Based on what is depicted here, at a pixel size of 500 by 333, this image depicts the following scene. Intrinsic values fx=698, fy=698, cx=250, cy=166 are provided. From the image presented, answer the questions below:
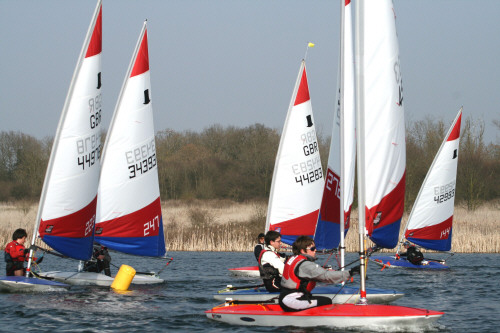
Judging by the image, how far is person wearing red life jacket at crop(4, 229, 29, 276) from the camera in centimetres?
1244

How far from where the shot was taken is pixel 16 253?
12484 mm

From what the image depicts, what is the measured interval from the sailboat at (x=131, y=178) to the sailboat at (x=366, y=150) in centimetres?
586

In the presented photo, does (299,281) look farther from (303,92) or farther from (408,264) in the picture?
(408,264)

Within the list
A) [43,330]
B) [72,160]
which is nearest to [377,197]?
[43,330]

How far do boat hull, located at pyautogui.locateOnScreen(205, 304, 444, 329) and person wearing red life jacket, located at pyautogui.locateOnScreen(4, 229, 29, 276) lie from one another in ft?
15.2

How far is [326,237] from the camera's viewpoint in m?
16.0

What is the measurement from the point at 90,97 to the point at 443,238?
12.4 meters

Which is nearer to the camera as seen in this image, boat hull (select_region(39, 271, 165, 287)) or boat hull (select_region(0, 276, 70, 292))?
boat hull (select_region(0, 276, 70, 292))

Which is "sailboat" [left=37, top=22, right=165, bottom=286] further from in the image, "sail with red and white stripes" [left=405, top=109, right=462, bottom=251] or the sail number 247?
"sail with red and white stripes" [left=405, top=109, right=462, bottom=251]

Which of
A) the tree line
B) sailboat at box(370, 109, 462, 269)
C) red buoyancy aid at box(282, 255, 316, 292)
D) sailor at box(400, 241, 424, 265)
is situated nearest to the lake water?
sailor at box(400, 241, 424, 265)

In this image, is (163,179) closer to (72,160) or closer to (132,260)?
(132,260)

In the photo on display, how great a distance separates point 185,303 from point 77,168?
3.28 meters

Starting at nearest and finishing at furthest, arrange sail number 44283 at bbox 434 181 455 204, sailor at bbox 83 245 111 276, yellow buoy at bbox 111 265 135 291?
yellow buoy at bbox 111 265 135 291
sailor at bbox 83 245 111 276
sail number 44283 at bbox 434 181 455 204

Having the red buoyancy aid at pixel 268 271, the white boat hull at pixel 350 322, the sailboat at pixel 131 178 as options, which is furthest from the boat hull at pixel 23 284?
the white boat hull at pixel 350 322
